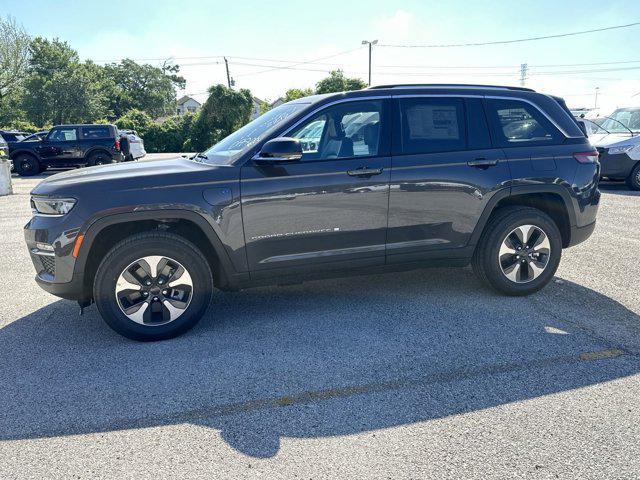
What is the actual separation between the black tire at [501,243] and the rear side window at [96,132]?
49.9 feet

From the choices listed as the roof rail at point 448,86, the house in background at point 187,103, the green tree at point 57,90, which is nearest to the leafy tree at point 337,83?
the green tree at point 57,90

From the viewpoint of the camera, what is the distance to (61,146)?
1656 cm

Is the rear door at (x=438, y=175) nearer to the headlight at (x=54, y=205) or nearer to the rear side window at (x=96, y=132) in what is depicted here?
the headlight at (x=54, y=205)

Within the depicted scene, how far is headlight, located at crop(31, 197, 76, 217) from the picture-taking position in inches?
137

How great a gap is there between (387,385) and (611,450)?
122cm

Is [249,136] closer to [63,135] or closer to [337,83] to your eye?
[63,135]

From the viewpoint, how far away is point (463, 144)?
4.25 m

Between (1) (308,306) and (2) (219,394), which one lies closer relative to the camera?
(2) (219,394)

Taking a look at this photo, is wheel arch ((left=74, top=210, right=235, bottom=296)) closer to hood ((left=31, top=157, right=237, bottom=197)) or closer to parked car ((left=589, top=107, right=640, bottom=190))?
hood ((left=31, top=157, right=237, bottom=197))

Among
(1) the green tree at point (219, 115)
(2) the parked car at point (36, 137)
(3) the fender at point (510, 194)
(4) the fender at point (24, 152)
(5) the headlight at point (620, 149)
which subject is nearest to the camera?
(3) the fender at point (510, 194)

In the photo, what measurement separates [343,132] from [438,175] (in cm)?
87

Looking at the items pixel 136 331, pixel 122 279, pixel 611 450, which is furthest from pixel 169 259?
pixel 611 450

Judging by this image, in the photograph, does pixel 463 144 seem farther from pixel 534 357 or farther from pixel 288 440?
pixel 288 440

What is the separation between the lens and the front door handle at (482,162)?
165 inches
